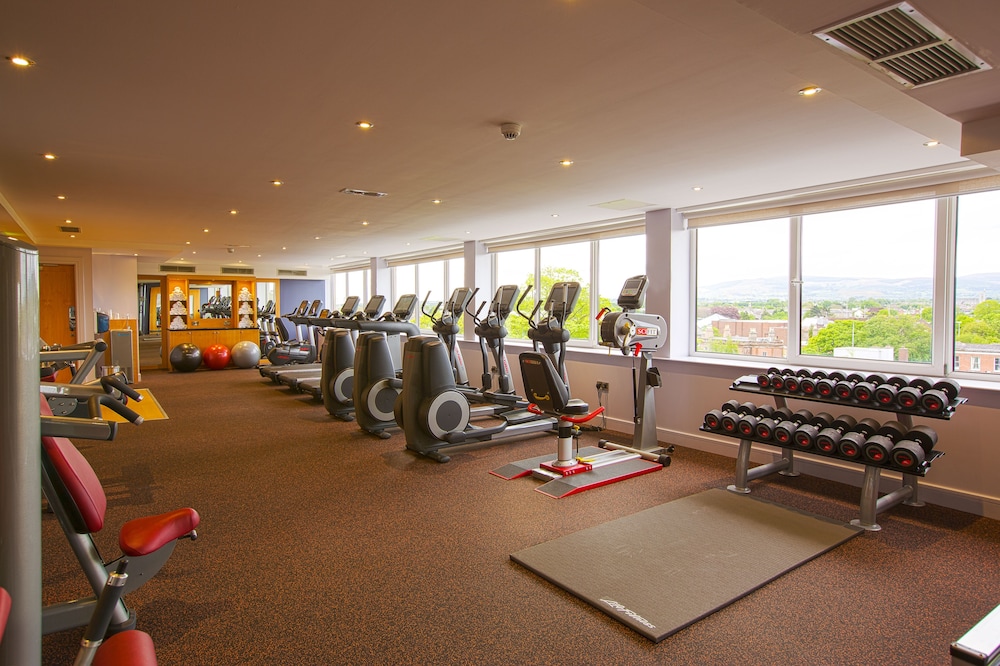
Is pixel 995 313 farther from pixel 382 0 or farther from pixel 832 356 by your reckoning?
pixel 382 0

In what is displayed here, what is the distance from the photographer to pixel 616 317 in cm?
491

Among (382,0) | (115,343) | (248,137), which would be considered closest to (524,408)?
(248,137)

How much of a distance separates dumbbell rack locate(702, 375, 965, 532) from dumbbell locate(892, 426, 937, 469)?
31 millimetres

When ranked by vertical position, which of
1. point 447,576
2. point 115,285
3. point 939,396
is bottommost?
point 447,576

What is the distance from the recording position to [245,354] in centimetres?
1116

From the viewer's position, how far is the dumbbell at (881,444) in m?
3.40

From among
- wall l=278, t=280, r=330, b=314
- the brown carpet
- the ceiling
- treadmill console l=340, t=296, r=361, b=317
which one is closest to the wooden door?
the ceiling

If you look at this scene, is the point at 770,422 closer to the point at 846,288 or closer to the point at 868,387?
the point at 868,387

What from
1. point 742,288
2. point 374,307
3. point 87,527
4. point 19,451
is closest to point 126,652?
point 19,451

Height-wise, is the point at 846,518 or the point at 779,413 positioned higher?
the point at 779,413

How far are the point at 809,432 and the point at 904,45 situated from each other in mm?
2532

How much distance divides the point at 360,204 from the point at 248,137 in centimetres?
236

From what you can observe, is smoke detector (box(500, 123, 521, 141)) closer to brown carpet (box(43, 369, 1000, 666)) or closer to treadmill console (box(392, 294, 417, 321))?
brown carpet (box(43, 369, 1000, 666))

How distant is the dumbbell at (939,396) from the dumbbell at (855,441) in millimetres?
350
